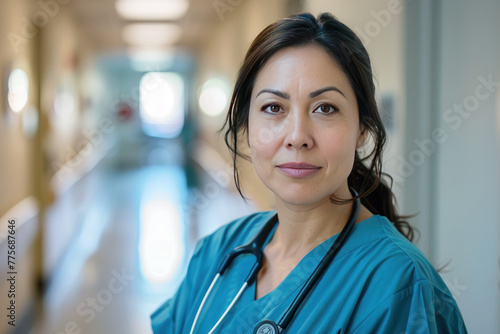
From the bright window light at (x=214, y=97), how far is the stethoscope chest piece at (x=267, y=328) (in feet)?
25.2

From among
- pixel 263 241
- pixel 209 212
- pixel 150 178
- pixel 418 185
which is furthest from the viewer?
pixel 150 178

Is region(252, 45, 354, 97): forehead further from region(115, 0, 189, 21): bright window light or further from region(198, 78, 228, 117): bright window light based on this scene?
region(198, 78, 228, 117): bright window light

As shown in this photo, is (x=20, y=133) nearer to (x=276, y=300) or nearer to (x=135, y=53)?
(x=276, y=300)

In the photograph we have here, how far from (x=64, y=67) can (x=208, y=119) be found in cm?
497

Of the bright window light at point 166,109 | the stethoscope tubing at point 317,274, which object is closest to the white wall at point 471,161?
the stethoscope tubing at point 317,274

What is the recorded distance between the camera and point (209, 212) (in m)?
6.53

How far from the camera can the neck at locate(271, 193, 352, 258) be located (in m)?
1.06

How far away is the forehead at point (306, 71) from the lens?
38.0 inches

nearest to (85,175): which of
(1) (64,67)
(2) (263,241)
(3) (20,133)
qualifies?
(1) (64,67)

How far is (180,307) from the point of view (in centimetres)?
119

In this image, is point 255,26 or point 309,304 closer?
point 309,304

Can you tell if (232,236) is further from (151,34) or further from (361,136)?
(151,34)

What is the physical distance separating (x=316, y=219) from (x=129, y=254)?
13.1ft

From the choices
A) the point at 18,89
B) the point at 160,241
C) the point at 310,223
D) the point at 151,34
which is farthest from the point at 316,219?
the point at 151,34
